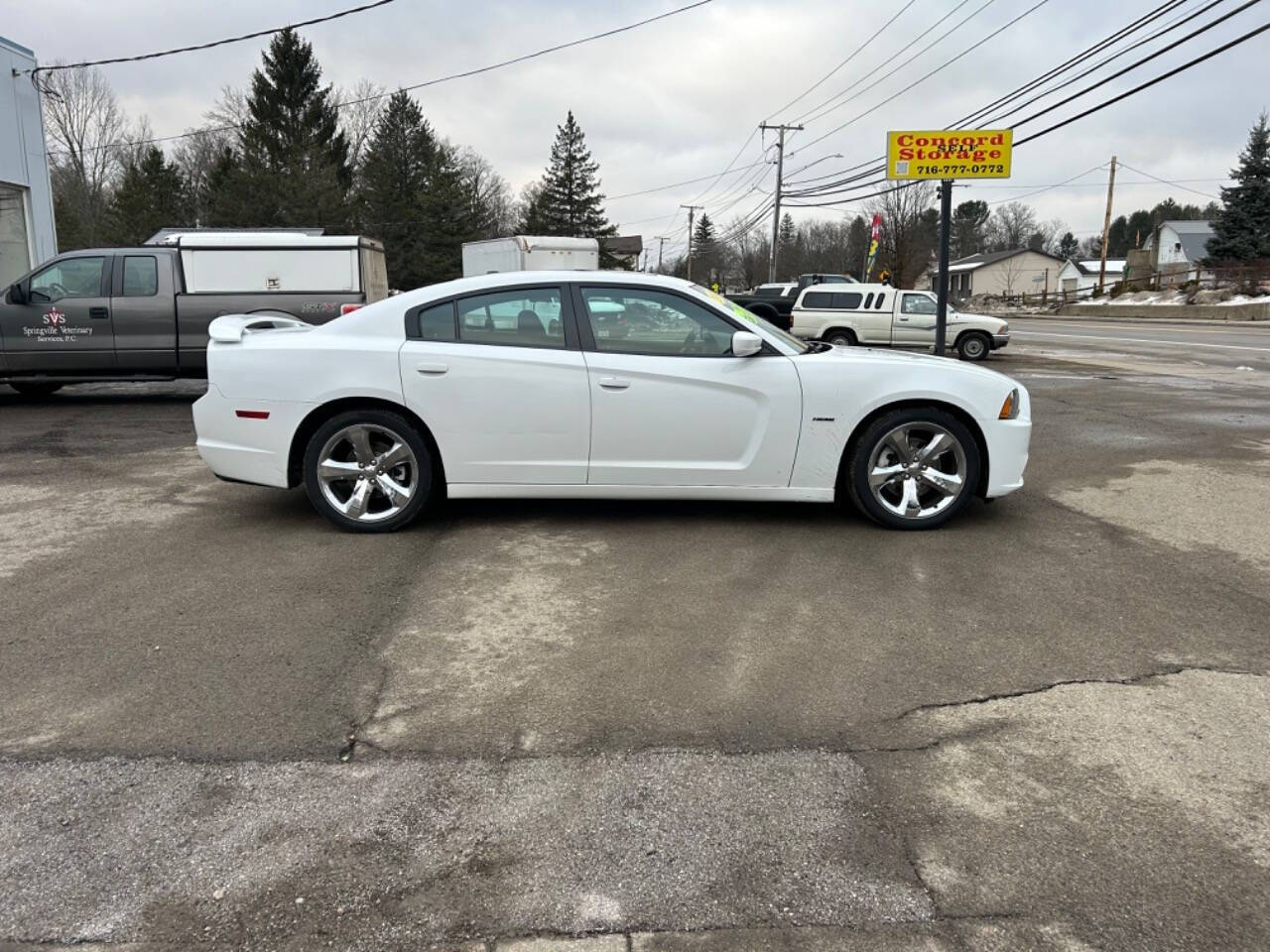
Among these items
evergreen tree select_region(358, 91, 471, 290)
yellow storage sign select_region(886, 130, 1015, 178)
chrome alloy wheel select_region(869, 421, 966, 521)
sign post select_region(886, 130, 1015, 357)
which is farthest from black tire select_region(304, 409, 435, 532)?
evergreen tree select_region(358, 91, 471, 290)

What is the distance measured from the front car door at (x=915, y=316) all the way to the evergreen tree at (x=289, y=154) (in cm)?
3395

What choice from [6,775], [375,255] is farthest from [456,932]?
[375,255]

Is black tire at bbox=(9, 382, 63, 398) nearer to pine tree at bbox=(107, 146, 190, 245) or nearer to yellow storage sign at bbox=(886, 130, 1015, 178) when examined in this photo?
yellow storage sign at bbox=(886, 130, 1015, 178)

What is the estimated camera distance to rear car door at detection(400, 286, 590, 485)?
216 inches

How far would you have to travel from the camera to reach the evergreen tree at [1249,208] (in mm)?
51125

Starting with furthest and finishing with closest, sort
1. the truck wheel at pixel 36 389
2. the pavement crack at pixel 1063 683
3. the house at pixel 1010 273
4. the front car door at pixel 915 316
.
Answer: the house at pixel 1010 273 → the front car door at pixel 915 316 → the truck wheel at pixel 36 389 → the pavement crack at pixel 1063 683

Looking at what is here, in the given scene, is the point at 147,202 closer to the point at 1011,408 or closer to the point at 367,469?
the point at 367,469

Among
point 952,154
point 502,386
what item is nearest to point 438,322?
point 502,386

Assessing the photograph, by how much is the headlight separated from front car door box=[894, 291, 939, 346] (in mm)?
15931

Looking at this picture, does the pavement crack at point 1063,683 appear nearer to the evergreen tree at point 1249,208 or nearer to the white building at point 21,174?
the white building at point 21,174

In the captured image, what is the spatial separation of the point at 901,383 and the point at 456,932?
4183 mm

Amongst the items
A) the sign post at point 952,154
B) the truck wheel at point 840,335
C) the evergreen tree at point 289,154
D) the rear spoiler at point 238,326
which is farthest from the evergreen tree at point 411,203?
the rear spoiler at point 238,326

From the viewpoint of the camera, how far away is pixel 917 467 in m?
5.64

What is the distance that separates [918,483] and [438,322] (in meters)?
3.07
